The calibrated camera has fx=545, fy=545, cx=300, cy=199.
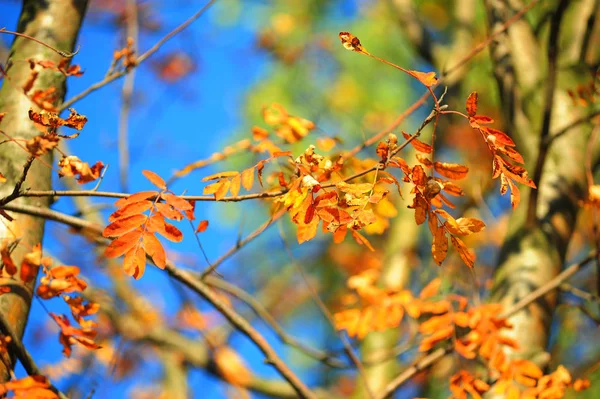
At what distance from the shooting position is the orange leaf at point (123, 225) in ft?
3.24

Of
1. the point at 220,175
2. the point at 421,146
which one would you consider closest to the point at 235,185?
the point at 220,175

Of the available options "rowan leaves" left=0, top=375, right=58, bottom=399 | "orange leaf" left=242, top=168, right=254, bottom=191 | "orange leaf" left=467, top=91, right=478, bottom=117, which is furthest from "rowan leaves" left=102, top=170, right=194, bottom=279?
"orange leaf" left=467, top=91, right=478, bottom=117

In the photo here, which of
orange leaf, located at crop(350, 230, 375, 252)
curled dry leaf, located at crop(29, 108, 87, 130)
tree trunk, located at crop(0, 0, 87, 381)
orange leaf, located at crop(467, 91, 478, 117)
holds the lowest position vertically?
orange leaf, located at crop(350, 230, 375, 252)

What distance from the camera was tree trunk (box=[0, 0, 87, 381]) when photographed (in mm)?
1207

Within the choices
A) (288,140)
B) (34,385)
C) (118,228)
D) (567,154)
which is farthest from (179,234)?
(567,154)

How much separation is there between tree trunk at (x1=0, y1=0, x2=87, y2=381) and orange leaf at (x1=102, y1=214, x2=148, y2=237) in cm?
21

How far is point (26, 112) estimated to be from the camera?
1419 millimetres

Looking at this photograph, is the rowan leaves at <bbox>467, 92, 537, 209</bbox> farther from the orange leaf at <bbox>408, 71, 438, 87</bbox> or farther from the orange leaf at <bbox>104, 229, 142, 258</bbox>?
the orange leaf at <bbox>104, 229, 142, 258</bbox>

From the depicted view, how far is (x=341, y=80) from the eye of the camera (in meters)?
6.41

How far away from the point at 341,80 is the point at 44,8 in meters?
5.07

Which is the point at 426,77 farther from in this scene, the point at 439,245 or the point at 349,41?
the point at 439,245

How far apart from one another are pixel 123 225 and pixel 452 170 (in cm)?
65

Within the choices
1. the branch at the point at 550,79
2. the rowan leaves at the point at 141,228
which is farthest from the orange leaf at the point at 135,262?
the branch at the point at 550,79

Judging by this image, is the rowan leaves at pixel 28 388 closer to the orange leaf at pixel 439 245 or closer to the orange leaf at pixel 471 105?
the orange leaf at pixel 439 245
